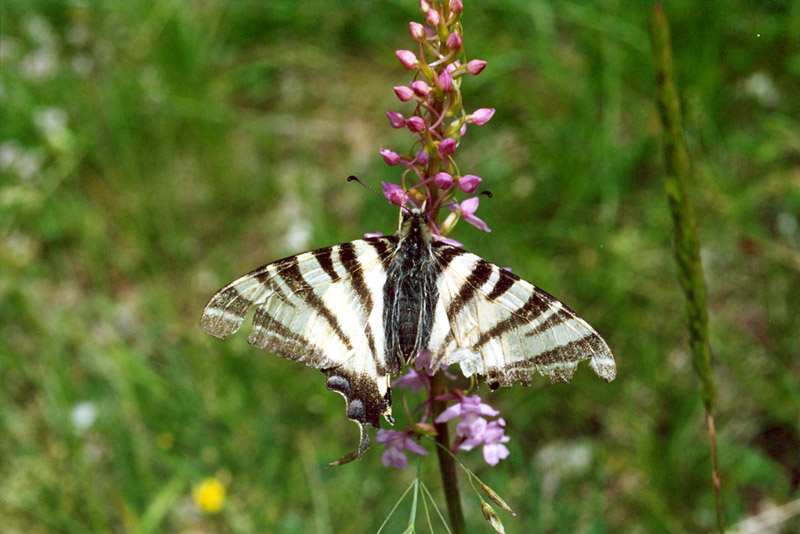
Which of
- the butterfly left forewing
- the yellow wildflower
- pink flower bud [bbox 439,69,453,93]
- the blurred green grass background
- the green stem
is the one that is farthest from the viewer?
the yellow wildflower

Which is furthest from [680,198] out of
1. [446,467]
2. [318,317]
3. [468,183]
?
[318,317]

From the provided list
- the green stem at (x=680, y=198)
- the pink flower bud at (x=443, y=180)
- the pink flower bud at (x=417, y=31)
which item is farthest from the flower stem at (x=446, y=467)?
the pink flower bud at (x=417, y=31)

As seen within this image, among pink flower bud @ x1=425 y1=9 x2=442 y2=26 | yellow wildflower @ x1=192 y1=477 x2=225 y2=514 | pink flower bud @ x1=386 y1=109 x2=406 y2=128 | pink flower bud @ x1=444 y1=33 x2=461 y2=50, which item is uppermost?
pink flower bud @ x1=425 y1=9 x2=442 y2=26

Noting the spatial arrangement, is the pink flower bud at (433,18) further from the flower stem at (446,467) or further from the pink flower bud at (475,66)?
the flower stem at (446,467)

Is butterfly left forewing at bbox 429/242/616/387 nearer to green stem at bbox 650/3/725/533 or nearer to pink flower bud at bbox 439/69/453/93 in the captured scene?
green stem at bbox 650/3/725/533

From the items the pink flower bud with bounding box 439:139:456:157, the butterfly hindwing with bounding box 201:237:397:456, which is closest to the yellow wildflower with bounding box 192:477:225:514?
the butterfly hindwing with bounding box 201:237:397:456

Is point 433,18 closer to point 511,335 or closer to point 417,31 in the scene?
point 417,31
